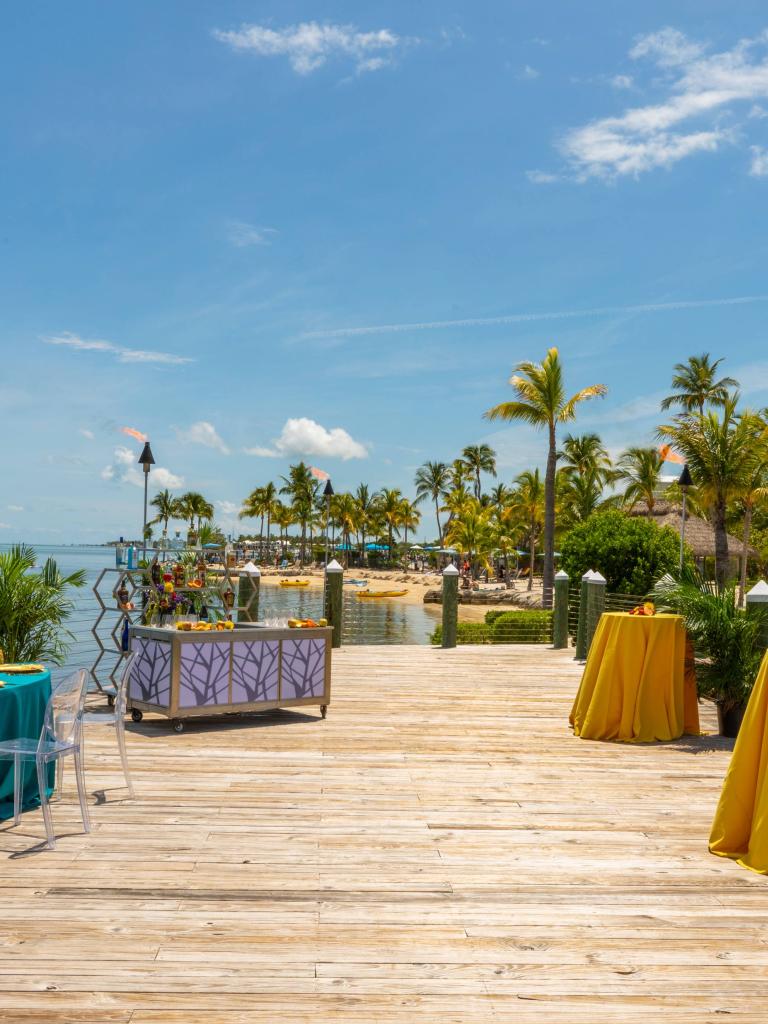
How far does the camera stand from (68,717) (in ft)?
14.8

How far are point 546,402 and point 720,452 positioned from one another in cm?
595

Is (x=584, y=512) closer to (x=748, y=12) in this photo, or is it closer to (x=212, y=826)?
(x=748, y=12)

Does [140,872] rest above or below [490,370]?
below

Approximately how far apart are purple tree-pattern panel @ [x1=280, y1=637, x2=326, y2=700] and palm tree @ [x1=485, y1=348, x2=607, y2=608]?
60.9 feet

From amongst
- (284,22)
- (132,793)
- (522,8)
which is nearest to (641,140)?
(522,8)

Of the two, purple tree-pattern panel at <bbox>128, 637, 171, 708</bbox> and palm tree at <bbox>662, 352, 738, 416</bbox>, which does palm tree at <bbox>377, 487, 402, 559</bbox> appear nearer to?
palm tree at <bbox>662, 352, 738, 416</bbox>

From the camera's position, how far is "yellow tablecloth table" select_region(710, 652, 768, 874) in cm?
424

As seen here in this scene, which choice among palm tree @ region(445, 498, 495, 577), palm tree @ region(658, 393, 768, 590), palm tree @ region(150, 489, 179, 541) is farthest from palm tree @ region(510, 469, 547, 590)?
palm tree @ region(150, 489, 179, 541)

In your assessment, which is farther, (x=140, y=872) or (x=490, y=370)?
(x=490, y=370)

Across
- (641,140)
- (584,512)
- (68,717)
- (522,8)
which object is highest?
(522,8)

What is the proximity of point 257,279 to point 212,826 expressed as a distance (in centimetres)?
1255

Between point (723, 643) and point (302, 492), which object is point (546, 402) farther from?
point (302, 492)

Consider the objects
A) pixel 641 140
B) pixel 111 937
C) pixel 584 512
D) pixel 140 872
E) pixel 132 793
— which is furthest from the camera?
pixel 584 512

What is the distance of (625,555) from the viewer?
1859cm
